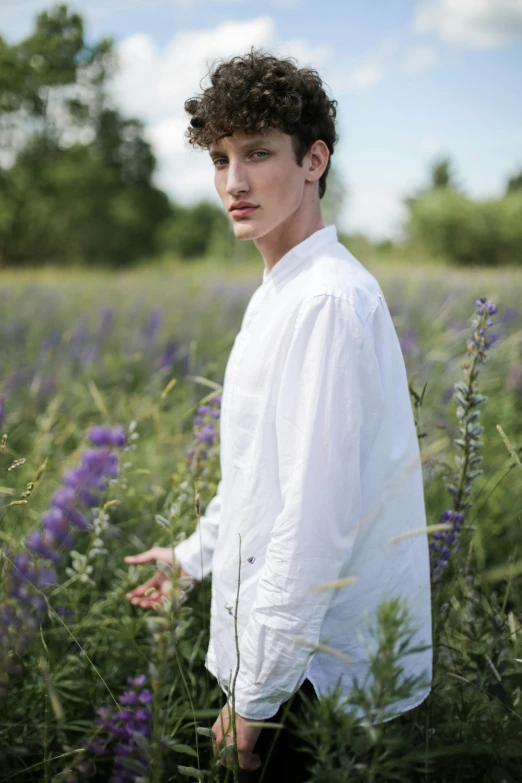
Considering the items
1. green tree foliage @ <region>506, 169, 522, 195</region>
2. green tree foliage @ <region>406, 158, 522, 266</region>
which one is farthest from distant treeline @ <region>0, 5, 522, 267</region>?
green tree foliage @ <region>506, 169, 522, 195</region>

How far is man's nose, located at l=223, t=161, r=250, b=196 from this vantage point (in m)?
1.48

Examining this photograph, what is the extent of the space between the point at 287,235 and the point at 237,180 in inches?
7.0

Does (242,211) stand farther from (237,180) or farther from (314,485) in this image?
(314,485)

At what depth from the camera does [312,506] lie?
47.9 inches

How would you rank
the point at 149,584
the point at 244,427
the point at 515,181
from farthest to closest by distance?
the point at 515,181 < the point at 149,584 < the point at 244,427

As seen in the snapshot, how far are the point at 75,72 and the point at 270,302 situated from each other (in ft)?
83.4

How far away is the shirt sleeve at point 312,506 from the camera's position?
4.00 ft

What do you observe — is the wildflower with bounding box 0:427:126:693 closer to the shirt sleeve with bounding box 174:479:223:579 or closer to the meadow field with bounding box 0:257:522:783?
the meadow field with bounding box 0:257:522:783

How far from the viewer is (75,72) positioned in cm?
2330

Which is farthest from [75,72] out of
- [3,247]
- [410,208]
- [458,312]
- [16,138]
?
[458,312]

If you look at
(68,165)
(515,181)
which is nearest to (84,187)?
(68,165)

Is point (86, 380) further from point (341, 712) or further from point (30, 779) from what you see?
point (341, 712)

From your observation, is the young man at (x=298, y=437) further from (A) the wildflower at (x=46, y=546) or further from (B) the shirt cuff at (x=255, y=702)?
(A) the wildflower at (x=46, y=546)

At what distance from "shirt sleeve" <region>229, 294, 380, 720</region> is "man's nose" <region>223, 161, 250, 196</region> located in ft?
1.23
